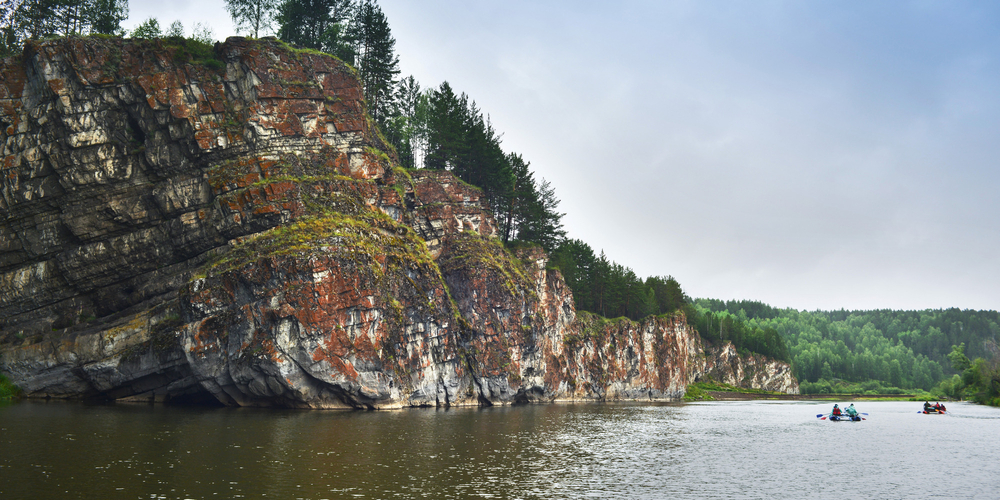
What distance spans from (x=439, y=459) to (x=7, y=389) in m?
57.7

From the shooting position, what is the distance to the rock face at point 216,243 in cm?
6262

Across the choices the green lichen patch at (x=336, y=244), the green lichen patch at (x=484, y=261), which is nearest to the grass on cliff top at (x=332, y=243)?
the green lichen patch at (x=336, y=244)

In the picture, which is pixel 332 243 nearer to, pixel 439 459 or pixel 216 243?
pixel 216 243

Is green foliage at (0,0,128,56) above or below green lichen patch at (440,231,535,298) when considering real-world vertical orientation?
above

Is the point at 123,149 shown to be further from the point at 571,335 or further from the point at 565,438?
the point at 571,335

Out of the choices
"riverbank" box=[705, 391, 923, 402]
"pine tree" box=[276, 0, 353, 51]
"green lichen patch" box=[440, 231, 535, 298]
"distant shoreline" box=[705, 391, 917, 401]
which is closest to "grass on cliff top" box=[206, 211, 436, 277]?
"green lichen patch" box=[440, 231, 535, 298]

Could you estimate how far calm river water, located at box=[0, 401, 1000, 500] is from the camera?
26.0 meters

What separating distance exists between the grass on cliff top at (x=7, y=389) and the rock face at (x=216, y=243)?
1.12 metres

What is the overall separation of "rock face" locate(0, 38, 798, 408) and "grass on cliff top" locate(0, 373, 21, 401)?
112 cm

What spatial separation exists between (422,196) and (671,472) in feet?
210

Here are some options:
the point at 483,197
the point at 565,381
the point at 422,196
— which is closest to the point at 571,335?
the point at 565,381

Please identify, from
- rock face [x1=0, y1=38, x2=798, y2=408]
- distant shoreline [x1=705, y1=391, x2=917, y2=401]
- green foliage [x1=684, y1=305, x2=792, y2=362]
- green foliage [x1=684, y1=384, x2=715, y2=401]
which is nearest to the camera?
rock face [x1=0, y1=38, x2=798, y2=408]

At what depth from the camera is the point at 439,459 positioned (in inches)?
1334

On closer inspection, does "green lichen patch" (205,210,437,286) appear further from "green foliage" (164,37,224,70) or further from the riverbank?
the riverbank
